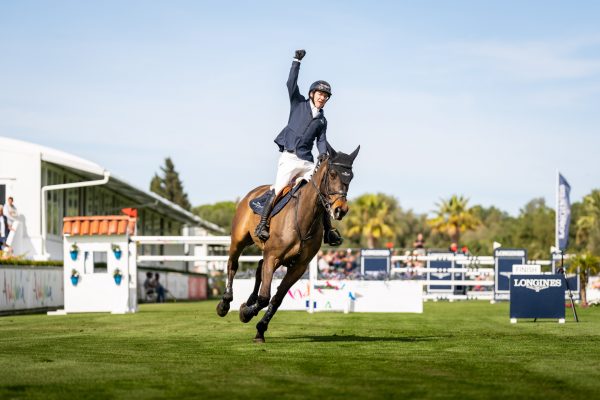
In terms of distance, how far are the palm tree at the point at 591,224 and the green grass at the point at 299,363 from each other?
3135 inches

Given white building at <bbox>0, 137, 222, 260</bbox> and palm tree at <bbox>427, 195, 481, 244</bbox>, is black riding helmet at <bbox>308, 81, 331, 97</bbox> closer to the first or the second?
white building at <bbox>0, 137, 222, 260</bbox>

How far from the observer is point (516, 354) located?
38.5 ft

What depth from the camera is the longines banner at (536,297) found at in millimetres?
20609

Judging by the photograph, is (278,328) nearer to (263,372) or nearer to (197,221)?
(263,372)

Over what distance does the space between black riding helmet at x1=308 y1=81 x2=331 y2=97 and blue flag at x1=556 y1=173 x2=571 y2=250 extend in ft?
102

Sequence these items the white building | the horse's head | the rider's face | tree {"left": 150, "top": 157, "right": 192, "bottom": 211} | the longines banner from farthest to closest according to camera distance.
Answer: tree {"left": 150, "top": 157, "right": 192, "bottom": 211} < the white building < the longines banner < the rider's face < the horse's head

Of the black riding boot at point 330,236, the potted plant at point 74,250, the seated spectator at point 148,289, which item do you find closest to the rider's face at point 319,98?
the black riding boot at point 330,236

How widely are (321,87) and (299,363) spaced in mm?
4642

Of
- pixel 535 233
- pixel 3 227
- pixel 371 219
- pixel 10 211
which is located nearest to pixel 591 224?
pixel 535 233

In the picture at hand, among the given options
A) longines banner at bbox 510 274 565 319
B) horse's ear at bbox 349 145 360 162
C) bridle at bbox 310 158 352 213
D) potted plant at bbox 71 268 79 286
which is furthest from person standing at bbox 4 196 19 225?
horse's ear at bbox 349 145 360 162

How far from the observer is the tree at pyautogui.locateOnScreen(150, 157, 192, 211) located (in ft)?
400

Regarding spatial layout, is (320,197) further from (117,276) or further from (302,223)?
(117,276)

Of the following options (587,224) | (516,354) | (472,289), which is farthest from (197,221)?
(516,354)

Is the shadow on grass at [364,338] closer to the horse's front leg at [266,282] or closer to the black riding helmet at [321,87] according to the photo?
the horse's front leg at [266,282]
